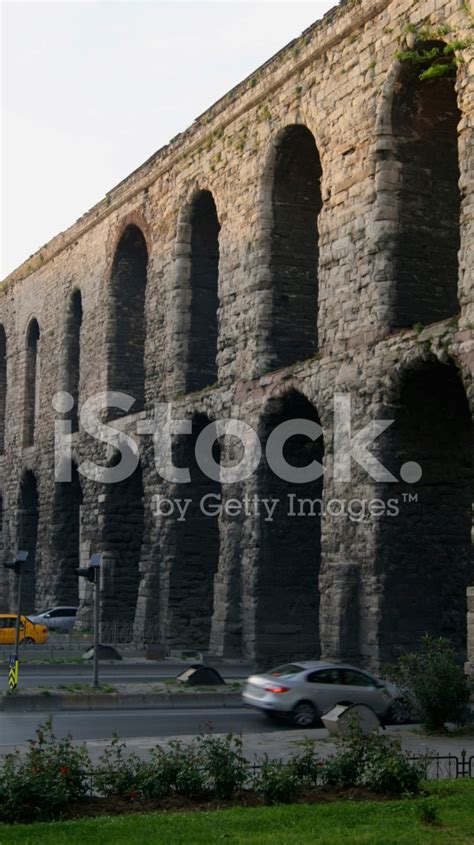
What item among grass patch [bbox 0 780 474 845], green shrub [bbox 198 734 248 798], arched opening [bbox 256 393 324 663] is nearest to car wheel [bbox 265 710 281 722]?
arched opening [bbox 256 393 324 663]

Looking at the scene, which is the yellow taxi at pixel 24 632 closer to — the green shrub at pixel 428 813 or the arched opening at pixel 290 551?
the arched opening at pixel 290 551

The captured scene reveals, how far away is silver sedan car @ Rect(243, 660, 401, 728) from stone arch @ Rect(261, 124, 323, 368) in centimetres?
944

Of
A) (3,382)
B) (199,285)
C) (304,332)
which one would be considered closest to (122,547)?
(199,285)

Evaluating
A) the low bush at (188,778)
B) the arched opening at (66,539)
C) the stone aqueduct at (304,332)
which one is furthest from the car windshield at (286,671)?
the arched opening at (66,539)

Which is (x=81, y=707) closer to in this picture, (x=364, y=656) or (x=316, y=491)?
(x=364, y=656)

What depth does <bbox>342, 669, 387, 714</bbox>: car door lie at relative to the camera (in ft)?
62.0

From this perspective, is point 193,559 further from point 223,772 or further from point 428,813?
point 428,813

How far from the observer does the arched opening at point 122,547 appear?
34594mm

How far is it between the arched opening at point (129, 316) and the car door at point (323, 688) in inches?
720

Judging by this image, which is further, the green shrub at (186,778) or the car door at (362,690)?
the car door at (362,690)

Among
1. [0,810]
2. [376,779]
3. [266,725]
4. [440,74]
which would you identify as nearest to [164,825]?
[0,810]

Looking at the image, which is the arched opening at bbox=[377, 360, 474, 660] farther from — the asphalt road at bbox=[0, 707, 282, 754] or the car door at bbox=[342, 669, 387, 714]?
the asphalt road at bbox=[0, 707, 282, 754]

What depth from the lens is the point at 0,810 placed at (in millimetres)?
10219

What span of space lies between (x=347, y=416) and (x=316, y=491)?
12.8ft
